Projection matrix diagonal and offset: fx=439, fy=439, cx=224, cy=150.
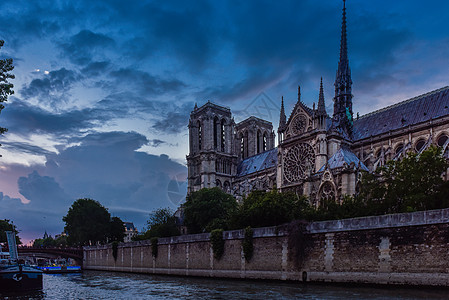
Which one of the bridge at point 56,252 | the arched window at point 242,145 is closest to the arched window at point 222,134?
the arched window at point 242,145

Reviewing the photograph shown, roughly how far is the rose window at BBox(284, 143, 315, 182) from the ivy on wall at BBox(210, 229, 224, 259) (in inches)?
979

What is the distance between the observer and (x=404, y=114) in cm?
5297

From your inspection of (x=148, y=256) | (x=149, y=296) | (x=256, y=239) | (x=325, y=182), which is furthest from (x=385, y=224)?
(x=148, y=256)

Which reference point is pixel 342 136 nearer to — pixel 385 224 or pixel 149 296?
pixel 385 224

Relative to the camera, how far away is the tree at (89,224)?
71000 millimetres

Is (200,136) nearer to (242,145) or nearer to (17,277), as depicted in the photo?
(242,145)

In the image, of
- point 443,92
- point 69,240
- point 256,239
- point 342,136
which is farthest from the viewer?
point 69,240

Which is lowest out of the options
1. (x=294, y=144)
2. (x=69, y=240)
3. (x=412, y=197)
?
(x=69, y=240)

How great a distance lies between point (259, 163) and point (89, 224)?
30099 mm

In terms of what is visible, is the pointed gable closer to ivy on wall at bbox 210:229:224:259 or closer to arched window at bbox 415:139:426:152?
arched window at bbox 415:139:426:152

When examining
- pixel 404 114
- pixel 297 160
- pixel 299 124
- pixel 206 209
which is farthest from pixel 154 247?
pixel 404 114

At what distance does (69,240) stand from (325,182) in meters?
54.5

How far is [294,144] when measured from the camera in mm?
57531

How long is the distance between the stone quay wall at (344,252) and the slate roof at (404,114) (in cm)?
3003
